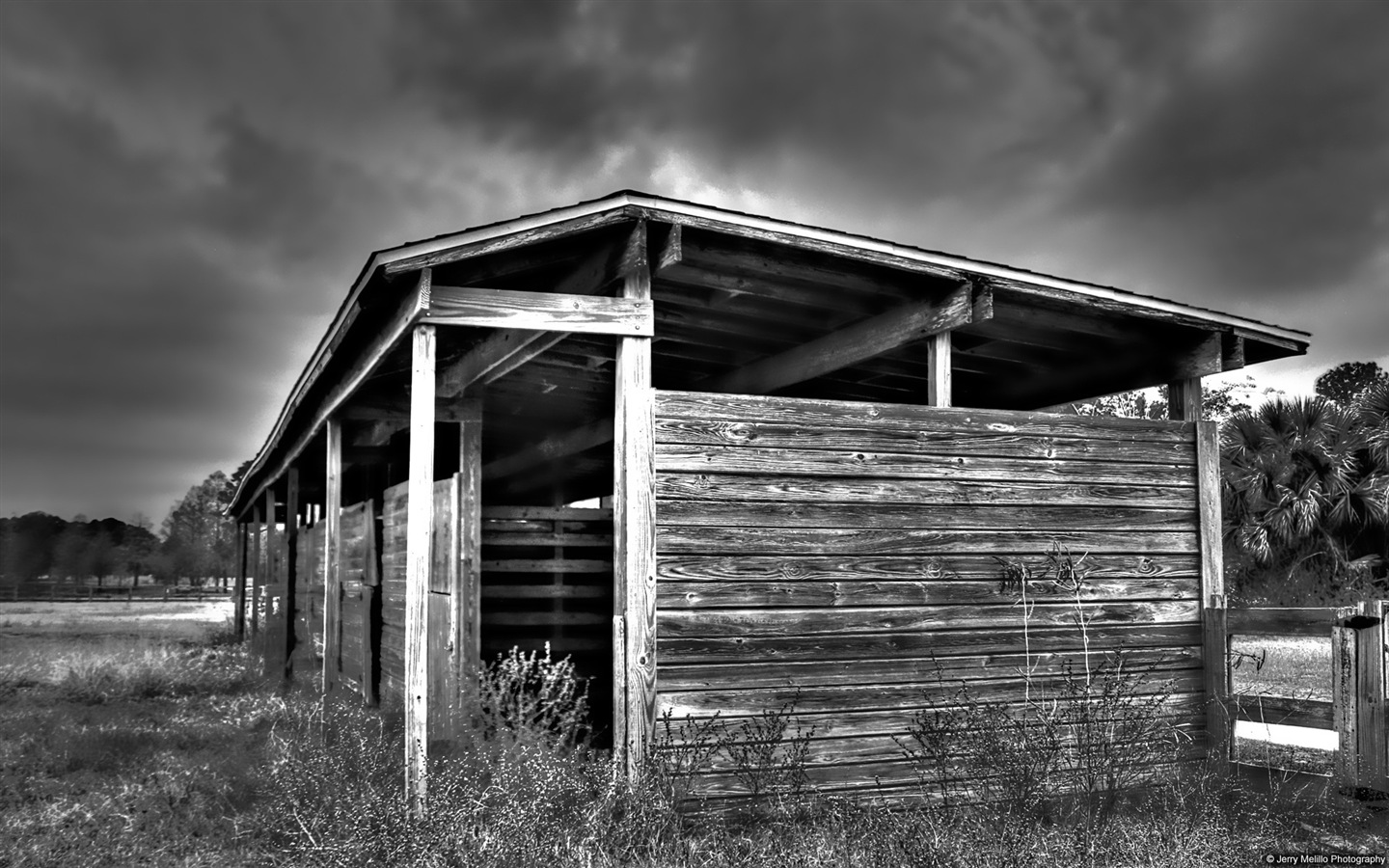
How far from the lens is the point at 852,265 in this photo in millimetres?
7340

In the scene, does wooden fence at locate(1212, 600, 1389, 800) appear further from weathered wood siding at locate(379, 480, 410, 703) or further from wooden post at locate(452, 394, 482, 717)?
weathered wood siding at locate(379, 480, 410, 703)

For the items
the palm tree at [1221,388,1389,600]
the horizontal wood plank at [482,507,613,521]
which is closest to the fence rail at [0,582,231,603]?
the horizontal wood plank at [482,507,613,521]

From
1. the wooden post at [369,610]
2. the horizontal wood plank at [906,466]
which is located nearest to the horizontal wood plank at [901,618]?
the horizontal wood plank at [906,466]

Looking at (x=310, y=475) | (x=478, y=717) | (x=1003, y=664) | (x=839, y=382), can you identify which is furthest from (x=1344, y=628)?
(x=310, y=475)

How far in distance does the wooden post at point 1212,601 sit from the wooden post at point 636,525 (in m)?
4.13

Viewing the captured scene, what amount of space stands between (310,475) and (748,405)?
12.4m

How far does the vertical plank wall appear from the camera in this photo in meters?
6.50

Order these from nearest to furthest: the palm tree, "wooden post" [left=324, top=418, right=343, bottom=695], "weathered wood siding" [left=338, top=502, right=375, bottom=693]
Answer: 1. "weathered wood siding" [left=338, top=502, right=375, bottom=693]
2. "wooden post" [left=324, top=418, right=343, bottom=695]
3. the palm tree

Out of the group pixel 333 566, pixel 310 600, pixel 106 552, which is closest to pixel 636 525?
pixel 333 566

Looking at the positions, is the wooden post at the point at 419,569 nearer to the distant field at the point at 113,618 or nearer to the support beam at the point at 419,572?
the support beam at the point at 419,572

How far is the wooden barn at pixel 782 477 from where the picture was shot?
21.0ft

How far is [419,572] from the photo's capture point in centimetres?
631

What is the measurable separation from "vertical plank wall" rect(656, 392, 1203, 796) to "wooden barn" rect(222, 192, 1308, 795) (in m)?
0.02

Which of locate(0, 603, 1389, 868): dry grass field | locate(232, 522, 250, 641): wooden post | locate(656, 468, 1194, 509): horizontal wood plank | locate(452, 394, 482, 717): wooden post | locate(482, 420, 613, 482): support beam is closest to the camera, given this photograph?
locate(0, 603, 1389, 868): dry grass field
